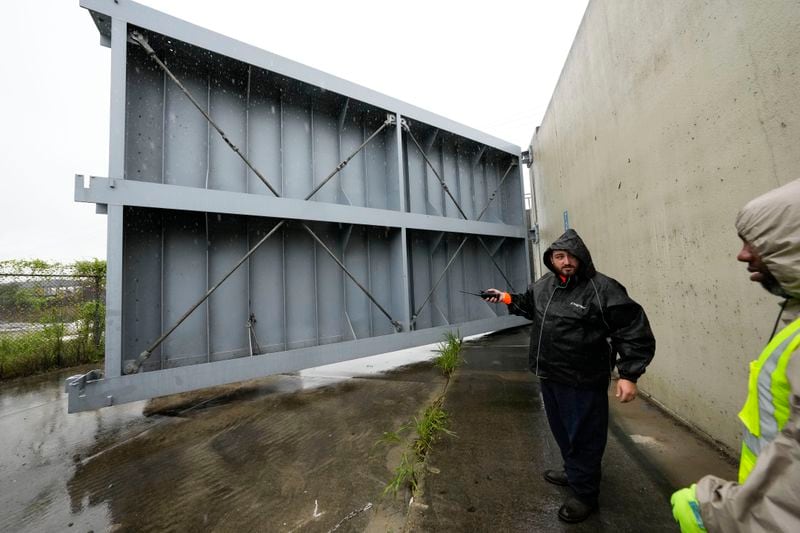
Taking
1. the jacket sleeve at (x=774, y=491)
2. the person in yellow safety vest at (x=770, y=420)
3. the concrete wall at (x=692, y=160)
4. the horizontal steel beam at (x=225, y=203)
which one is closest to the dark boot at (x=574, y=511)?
the person in yellow safety vest at (x=770, y=420)

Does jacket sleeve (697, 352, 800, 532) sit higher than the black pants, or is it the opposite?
jacket sleeve (697, 352, 800, 532)

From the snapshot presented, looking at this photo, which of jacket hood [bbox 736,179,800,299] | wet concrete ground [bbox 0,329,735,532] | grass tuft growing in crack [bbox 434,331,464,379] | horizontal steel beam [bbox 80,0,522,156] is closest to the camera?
jacket hood [bbox 736,179,800,299]

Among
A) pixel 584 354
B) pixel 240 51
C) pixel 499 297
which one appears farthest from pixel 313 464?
pixel 240 51

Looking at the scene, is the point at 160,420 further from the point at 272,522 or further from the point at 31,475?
the point at 272,522

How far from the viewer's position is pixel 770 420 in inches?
29.8

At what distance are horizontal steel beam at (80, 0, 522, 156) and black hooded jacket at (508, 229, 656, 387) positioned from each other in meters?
3.63

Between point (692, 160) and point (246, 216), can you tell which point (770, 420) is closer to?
point (692, 160)

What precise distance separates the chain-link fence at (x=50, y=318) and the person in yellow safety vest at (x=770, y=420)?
7757 millimetres

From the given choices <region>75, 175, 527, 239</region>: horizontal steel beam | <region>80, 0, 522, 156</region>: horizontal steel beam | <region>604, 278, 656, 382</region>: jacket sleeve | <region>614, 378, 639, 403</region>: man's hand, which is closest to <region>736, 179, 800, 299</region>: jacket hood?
<region>604, 278, 656, 382</region>: jacket sleeve

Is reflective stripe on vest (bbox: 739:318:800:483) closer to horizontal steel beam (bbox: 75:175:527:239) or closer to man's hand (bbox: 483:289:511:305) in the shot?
man's hand (bbox: 483:289:511:305)

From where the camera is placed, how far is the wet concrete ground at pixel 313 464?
5.52 feet

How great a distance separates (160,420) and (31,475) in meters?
0.88

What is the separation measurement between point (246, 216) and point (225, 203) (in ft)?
2.03

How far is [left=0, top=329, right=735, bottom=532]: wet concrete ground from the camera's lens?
5.52 feet
